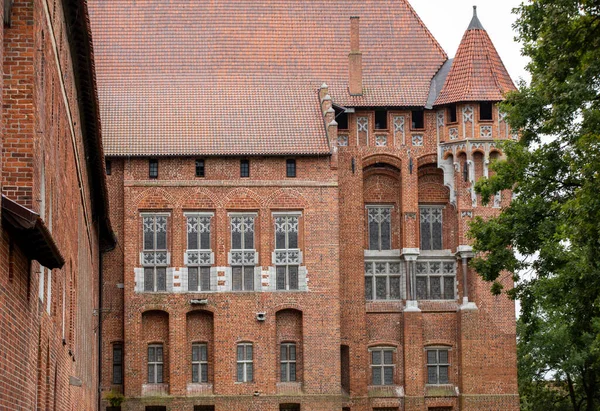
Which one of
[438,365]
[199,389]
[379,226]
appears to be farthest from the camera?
[379,226]

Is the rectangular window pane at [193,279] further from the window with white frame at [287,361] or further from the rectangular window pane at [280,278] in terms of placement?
the window with white frame at [287,361]

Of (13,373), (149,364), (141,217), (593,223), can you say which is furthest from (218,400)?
(13,373)

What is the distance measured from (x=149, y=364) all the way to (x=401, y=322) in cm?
942

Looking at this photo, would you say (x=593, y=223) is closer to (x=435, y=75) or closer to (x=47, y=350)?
(x=47, y=350)

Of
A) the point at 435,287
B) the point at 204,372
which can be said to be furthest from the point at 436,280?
the point at 204,372

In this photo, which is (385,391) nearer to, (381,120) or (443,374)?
(443,374)

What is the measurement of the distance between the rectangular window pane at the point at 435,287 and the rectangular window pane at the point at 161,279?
9.98 meters

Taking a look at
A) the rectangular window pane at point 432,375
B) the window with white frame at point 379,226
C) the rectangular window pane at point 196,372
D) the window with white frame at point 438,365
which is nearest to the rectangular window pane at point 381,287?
the window with white frame at point 379,226

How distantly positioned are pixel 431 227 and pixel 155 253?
10.5 m

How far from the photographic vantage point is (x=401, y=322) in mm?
54281

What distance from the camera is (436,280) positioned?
180ft

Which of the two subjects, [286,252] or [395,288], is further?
[395,288]

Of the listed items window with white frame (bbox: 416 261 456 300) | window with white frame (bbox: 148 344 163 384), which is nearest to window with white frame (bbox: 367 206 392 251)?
window with white frame (bbox: 416 261 456 300)

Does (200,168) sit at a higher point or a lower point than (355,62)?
lower
